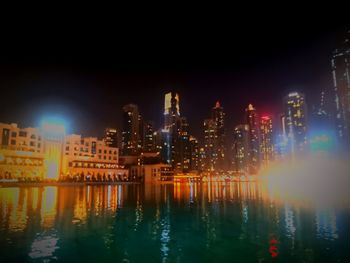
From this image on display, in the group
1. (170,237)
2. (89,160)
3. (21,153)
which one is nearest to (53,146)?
(21,153)

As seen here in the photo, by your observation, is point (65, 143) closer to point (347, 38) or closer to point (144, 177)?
point (144, 177)

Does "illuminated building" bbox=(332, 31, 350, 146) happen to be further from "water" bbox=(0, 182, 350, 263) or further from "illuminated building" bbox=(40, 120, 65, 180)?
"water" bbox=(0, 182, 350, 263)

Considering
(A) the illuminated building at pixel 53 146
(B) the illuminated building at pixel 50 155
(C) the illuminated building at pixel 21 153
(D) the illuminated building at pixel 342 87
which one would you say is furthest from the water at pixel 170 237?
(D) the illuminated building at pixel 342 87

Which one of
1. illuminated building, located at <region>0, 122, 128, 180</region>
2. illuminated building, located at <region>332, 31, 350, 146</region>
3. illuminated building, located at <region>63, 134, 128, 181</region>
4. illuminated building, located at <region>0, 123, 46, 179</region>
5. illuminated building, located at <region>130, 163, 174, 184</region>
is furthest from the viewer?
illuminated building, located at <region>332, 31, 350, 146</region>

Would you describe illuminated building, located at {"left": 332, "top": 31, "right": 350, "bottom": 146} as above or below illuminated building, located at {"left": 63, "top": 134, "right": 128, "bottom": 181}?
above

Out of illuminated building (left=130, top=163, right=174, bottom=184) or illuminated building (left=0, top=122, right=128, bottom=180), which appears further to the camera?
illuminated building (left=130, top=163, right=174, bottom=184)

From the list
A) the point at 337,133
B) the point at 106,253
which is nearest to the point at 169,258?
the point at 106,253

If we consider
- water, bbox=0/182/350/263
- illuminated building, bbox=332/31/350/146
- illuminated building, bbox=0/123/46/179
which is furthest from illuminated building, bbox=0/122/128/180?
illuminated building, bbox=332/31/350/146

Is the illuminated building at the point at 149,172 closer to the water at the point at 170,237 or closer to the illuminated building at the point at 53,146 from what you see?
the illuminated building at the point at 53,146

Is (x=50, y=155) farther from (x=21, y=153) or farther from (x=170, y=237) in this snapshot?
(x=170, y=237)

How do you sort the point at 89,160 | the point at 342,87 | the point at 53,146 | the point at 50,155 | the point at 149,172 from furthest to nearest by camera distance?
the point at 342,87 → the point at 149,172 → the point at 89,160 → the point at 53,146 → the point at 50,155

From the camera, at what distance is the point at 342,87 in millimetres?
192125

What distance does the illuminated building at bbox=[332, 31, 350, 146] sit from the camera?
185 m

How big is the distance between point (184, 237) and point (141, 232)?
4.18m
